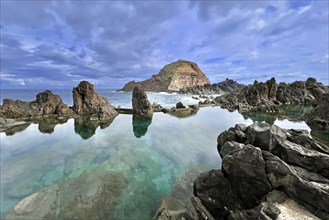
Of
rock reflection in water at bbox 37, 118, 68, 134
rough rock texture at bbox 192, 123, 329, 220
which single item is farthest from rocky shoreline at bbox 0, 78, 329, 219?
rock reflection in water at bbox 37, 118, 68, 134

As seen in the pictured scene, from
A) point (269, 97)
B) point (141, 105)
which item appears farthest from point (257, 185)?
point (269, 97)

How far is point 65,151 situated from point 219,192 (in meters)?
21.2

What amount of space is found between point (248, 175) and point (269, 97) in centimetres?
8093

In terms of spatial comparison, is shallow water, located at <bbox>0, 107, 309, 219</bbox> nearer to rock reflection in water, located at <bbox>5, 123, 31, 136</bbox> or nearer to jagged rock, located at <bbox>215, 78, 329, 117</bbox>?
rock reflection in water, located at <bbox>5, 123, 31, 136</bbox>

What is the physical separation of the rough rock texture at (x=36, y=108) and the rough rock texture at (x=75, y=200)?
116ft

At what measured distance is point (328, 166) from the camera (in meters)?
8.92

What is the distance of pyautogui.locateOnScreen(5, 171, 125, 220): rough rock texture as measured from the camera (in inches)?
482

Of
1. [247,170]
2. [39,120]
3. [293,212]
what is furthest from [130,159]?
[39,120]

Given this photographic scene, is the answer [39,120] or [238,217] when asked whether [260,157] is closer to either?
[238,217]

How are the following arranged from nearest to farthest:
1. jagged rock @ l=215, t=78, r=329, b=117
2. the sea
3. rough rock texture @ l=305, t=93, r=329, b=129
→ the sea < rough rock texture @ l=305, t=93, r=329, b=129 < jagged rock @ l=215, t=78, r=329, b=117

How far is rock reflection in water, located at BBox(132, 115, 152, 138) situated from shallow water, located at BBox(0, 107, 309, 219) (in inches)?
7.0

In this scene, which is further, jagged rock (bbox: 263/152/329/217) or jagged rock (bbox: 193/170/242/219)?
jagged rock (bbox: 193/170/242/219)

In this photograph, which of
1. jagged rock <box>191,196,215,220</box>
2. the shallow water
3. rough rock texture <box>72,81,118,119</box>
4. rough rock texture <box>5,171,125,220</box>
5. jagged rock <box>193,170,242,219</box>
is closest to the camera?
jagged rock <box>193,170,242,219</box>

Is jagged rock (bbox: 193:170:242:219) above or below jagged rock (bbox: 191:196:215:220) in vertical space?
above
